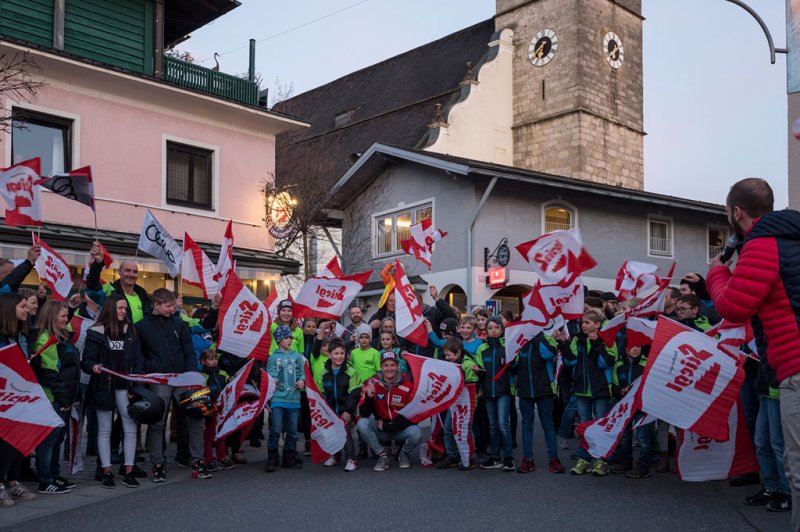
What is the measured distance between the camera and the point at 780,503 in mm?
6855

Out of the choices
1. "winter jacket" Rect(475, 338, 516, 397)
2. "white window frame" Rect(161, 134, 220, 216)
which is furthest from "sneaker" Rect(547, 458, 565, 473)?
"white window frame" Rect(161, 134, 220, 216)

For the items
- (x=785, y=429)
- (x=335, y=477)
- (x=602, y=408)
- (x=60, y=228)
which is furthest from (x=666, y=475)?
(x=60, y=228)

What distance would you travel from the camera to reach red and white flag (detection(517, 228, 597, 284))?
9.05 m

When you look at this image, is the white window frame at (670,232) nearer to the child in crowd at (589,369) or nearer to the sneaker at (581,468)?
the child in crowd at (589,369)

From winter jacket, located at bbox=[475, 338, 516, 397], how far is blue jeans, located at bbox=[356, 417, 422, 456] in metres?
0.93

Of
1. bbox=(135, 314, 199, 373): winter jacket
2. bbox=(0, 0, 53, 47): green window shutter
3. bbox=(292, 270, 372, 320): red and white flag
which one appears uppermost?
bbox=(0, 0, 53, 47): green window shutter

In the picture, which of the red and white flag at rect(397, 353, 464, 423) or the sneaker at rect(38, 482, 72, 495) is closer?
the sneaker at rect(38, 482, 72, 495)

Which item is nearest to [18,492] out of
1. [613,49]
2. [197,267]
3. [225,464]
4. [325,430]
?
[225,464]

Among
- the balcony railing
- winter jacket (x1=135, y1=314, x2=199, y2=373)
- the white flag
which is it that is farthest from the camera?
the balcony railing

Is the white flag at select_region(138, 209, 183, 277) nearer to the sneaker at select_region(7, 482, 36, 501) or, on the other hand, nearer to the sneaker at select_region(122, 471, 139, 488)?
the sneaker at select_region(122, 471, 139, 488)

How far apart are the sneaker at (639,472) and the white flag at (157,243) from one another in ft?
20.9

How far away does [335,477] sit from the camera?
351 inches

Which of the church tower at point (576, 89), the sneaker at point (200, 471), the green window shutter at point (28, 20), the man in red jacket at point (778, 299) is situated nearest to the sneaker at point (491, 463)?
the sneaker at point (200, 471)

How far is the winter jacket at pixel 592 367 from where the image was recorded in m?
8.97
